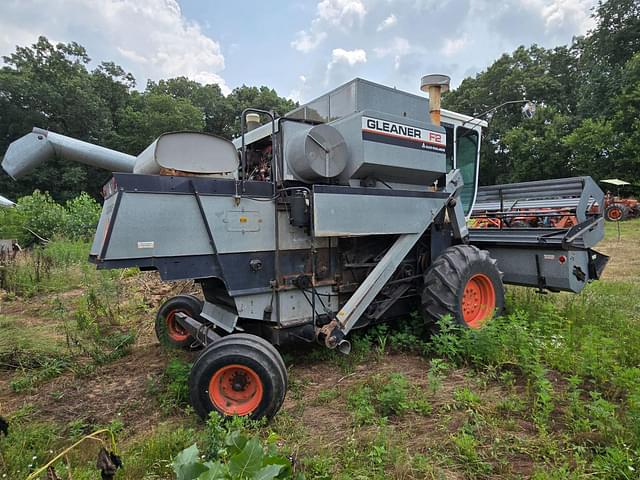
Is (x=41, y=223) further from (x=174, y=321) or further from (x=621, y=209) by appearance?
(x=621, y=209)

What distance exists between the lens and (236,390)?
2.72m

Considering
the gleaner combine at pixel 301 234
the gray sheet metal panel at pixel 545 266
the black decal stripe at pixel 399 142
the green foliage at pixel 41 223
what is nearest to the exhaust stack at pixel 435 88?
the gleaner combine at pixel 301 234

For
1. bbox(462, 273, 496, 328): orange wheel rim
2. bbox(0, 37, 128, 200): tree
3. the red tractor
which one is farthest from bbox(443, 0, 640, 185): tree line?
bbox(0, 37, 128, 200): tree

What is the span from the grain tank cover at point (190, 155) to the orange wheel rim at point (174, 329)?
1926 millimetres

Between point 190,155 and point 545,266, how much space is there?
436 centimetres

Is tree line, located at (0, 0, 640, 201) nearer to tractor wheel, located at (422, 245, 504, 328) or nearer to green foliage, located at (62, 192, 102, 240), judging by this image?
green foliage, located at (62, 192, 102, 240)

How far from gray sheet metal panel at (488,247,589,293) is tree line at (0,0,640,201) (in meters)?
19.8

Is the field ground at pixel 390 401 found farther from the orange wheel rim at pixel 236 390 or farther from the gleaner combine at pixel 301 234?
the gleaner combine at pixel 301 234

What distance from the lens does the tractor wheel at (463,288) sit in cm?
376

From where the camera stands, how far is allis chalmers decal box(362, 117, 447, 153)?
3414mm

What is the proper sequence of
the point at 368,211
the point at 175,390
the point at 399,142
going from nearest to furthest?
the point at 175,390, the point at 368,211, the point at 399,142

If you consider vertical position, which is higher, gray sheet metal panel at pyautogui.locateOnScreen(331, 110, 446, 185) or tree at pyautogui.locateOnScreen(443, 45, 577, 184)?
tree at pyautogui.locateOnScreen(443, 45, 577, 184)

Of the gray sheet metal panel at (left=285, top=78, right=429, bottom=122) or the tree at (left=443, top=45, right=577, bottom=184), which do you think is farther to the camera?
the tree at (left=443, top=45, right=577, bottom=184)

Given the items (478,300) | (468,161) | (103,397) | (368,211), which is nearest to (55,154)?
(103,397)
